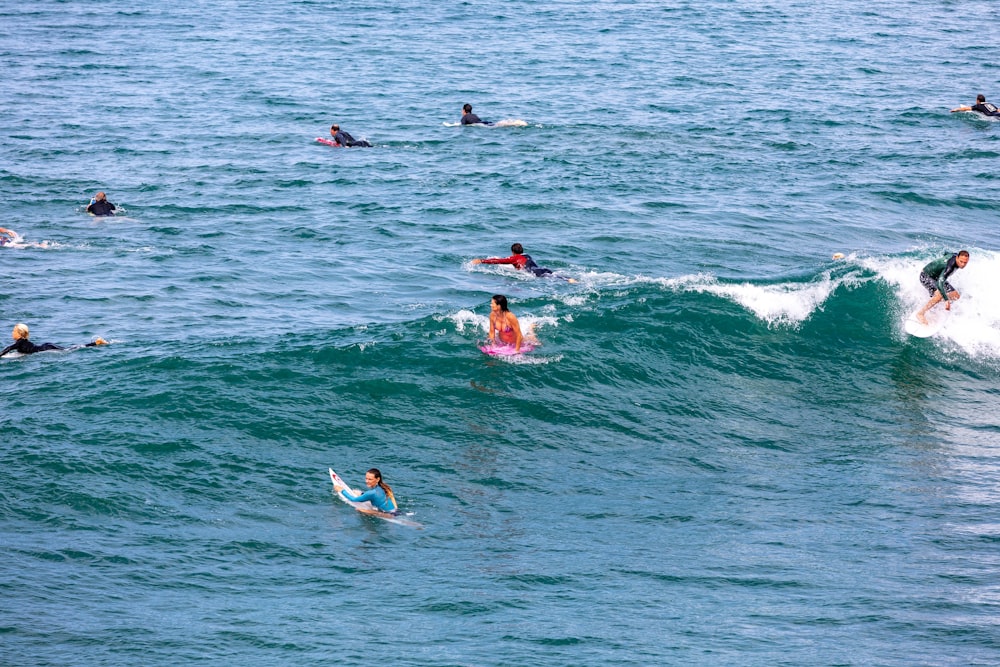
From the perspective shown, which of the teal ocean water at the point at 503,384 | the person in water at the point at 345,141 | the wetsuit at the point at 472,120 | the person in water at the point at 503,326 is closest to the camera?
the teal ocean water at the point at 503,384

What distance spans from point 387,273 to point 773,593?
14086mm

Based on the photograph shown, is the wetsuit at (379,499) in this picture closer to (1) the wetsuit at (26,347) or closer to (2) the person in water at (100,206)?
(1) the wetsuit at (26,347)

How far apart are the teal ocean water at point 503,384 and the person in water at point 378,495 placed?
0.32 meters

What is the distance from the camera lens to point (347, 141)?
36375 mm

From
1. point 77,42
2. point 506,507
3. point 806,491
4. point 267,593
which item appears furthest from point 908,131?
point 77,42

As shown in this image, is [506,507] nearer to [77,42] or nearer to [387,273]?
[387,273]

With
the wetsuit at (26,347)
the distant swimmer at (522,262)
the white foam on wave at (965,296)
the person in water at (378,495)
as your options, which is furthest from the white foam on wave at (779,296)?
the wetsuit at (26,347)

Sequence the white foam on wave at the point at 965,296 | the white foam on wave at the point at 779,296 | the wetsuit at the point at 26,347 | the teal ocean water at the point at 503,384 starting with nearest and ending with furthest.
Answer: the teal ocean water at the point at 503,384
the wetsuit at the point at 26,347
the white foam on wave at the point at 965,296
the white foam on wave at the point at 779,296

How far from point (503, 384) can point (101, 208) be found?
47.3ft

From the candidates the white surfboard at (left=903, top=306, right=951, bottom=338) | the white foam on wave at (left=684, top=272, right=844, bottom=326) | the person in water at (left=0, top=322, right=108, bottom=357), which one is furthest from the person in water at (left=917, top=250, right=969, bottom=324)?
the person in water at (left=0, top=322, right=108, bottom=357)

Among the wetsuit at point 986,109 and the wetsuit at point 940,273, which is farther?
the wetsuit at point 986,109

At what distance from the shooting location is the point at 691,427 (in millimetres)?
19375

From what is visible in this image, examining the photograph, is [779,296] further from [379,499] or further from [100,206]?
[100,206]

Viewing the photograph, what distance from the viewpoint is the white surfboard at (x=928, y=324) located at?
73.4 feet
